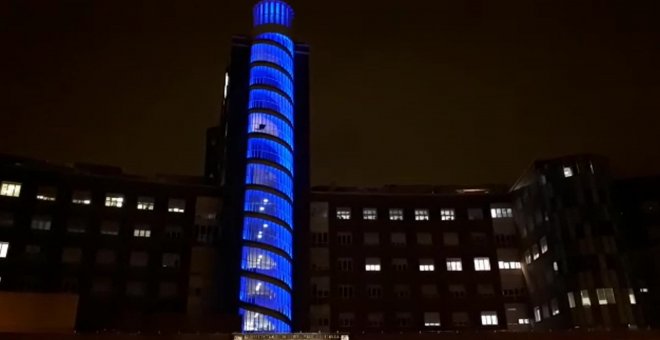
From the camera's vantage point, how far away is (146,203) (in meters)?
66.9

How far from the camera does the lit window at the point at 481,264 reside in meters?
70.1

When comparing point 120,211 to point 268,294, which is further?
point 120,211

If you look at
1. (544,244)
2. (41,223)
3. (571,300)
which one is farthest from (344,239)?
(41,223)

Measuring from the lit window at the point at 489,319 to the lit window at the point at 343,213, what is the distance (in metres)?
19.1

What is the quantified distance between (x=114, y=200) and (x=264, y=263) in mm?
18548

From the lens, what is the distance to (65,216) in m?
63.2

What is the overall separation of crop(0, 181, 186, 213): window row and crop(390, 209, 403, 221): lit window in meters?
24.6

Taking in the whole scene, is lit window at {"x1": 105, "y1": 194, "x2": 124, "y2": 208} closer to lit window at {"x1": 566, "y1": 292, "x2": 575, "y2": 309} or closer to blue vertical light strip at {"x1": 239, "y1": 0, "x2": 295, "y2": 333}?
blue vertical light strip at {"x1": 239, "y1": 0, "x2": 295, "y2": 333}

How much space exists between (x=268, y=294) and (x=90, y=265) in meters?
18.9

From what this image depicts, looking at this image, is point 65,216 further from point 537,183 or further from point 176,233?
point 537,183

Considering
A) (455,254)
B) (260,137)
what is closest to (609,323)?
(455,254)

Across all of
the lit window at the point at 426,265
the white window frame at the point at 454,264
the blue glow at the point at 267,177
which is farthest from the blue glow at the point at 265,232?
the white window frame at the point at 454,264

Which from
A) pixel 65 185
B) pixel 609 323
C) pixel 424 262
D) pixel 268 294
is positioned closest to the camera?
pixel 609 323

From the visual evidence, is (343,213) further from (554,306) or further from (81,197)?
(81,197)
